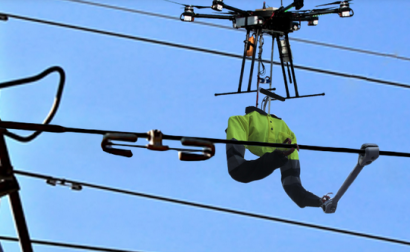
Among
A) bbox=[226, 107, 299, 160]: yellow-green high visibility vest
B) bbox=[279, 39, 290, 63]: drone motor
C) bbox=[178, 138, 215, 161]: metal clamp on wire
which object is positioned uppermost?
bbox=[279, 39, 290, 63]: drone motor

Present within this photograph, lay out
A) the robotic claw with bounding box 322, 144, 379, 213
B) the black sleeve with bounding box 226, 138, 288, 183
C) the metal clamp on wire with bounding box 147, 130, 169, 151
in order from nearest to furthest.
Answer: the metal clamp on wire with bounding box 147, 130, 169, 151 → the robotic claw with bounding box 322, 144, 379, 213 → the black sleeve with bounding box 226, 138, 288, 183

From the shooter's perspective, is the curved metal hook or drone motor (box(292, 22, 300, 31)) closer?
the curved metal hook

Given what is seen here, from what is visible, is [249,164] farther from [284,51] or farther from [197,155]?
[284,51]

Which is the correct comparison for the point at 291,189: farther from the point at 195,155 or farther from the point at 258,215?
the point at 195,155

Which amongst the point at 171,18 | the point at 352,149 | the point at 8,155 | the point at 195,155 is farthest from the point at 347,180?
the point at 171,18

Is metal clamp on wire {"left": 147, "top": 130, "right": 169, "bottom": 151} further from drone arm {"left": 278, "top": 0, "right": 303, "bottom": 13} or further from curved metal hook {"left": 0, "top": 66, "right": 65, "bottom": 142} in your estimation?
drone arm {"left": 278, "top": 0, "right": 303, "bottom": 13}

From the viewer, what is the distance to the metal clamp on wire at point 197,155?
4.57m

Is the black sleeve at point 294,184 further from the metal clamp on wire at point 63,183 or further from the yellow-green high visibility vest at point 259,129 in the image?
the metal clamp on wire at point 63,183

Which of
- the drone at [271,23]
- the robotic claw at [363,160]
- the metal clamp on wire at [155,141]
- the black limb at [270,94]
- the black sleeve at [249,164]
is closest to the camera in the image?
the metal clamp on wire at [155,141]

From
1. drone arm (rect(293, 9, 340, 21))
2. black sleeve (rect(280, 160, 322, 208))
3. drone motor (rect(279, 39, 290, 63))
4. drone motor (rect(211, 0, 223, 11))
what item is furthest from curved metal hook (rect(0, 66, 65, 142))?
drone arm (rect(293, 9, 340, 21))

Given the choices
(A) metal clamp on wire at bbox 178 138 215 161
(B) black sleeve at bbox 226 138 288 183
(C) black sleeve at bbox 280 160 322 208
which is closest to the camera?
(A) metal clamp on wire at bbox 178 138 215 161

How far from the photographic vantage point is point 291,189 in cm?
736

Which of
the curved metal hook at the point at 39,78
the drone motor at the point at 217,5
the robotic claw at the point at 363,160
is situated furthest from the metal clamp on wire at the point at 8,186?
the drone motor at the point at 217,5

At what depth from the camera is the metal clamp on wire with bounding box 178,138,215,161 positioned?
15.0ft
